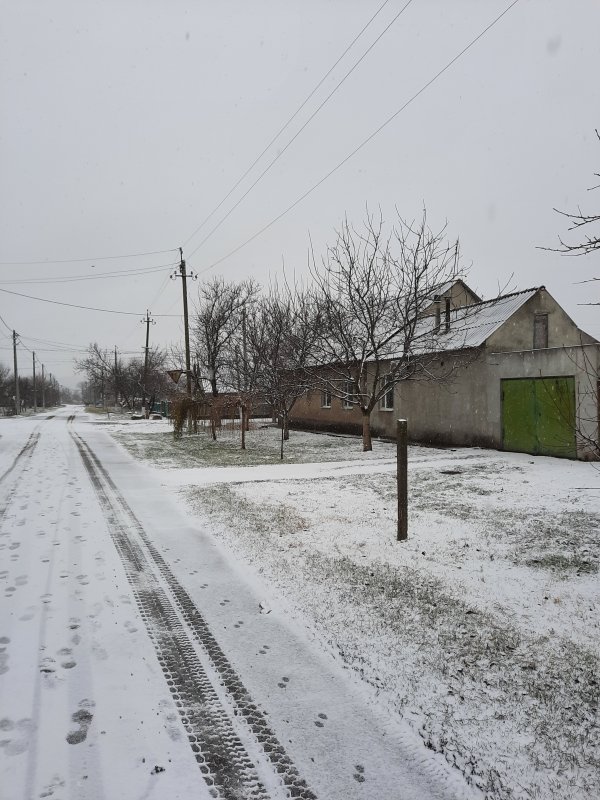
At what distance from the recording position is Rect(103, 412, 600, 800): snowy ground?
2662 millimetres

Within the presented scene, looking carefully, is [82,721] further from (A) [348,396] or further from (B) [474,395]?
(A) [348,396]

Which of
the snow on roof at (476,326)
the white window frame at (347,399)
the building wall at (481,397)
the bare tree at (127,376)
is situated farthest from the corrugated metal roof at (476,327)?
the bare tree at (127,376)

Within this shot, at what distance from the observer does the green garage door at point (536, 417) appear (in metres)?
13.7

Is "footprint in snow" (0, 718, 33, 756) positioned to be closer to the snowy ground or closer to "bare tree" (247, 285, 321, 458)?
the snowy ground

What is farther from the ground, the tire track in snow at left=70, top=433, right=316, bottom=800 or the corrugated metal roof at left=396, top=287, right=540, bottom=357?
the corrugated metal roof at left=396, top=287, right=540, bottom=357

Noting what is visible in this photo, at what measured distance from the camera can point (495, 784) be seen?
7.71 feet

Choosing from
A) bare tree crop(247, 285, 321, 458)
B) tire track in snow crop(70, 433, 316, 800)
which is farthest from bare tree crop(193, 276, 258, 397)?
tire track in snow crop(70, 433, 316, 800)

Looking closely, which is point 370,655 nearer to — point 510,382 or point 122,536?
point 122,536

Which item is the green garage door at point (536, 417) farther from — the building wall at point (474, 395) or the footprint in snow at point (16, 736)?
the footprint in snow at point (16, 736)

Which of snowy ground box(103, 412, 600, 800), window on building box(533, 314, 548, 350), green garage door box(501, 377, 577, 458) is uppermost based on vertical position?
window on building box(533, 314, 548, 350)

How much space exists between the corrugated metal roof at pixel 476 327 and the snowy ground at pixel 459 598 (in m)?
7.01

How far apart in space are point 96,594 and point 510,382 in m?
13.8

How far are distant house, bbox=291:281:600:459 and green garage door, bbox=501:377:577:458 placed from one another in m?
0.03

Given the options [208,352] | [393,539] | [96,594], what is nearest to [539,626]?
[393,539]
